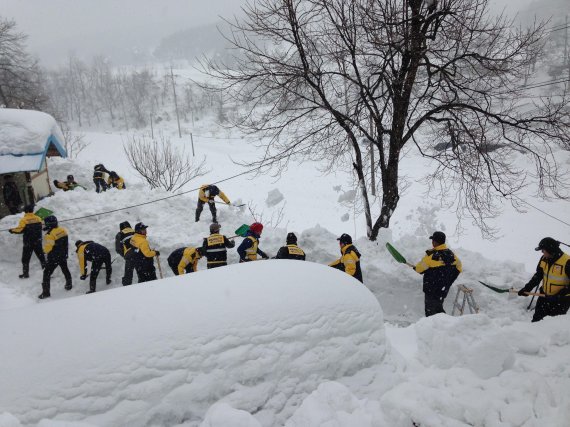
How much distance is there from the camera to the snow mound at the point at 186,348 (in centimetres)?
241

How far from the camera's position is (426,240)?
7.27 meters

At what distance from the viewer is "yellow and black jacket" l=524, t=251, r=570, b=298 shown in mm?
4684

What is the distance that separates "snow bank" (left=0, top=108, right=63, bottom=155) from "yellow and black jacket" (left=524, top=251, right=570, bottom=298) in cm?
1130

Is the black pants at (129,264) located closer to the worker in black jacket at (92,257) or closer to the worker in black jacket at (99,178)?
the worker in black jacket at (92,257)

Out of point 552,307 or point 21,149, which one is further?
point 21,149

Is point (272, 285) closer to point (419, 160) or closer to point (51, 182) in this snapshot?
point (51, 182)

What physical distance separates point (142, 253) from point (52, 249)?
1836 millimetres

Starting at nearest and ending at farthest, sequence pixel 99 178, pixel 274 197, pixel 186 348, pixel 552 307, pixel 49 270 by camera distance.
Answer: pixel 186 348
pixel 552 307
pixel 49 270
pixel 99 178
pixel 274 197

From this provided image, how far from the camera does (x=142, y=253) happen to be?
21.0 ft

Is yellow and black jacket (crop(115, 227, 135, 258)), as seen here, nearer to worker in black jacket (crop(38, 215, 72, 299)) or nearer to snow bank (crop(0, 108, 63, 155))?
worker in black jacket (crop(38, 215, 72, 299))

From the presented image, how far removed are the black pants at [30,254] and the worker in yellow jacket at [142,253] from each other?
244cm

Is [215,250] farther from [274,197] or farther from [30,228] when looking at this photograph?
[274,197]

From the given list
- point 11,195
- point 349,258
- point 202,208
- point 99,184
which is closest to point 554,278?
point 349,258

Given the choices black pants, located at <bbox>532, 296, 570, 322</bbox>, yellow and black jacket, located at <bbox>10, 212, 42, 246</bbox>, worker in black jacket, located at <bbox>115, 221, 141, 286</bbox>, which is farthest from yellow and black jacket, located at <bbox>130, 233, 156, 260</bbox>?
black pants, located at <bbox>532, 296, 570, 322</bbox>
